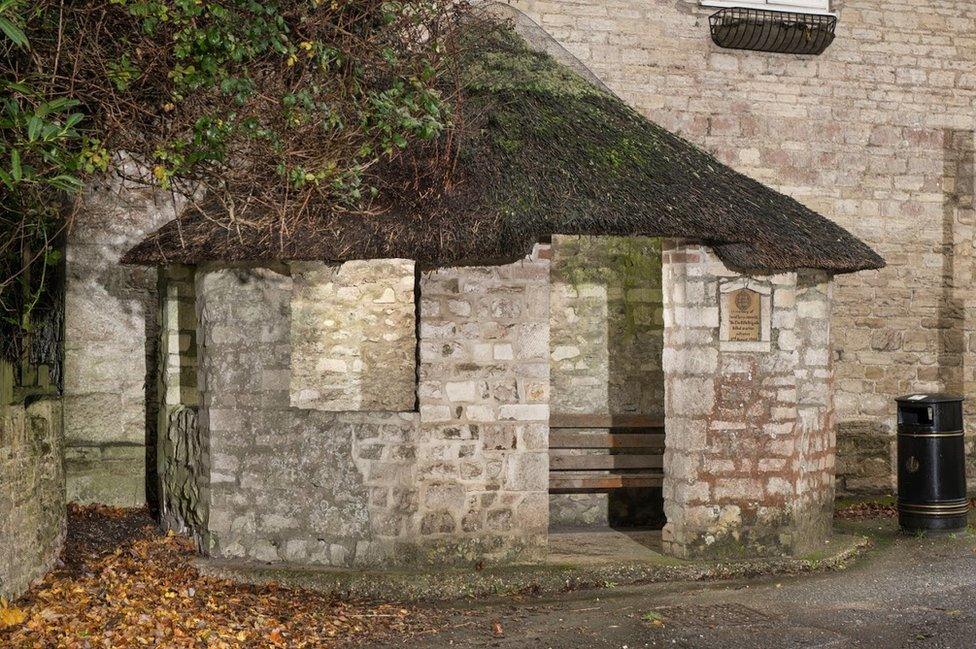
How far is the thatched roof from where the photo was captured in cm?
714

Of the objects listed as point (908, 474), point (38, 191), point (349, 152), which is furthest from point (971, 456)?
point (38, 191)

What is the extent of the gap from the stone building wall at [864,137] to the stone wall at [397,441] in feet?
13.5

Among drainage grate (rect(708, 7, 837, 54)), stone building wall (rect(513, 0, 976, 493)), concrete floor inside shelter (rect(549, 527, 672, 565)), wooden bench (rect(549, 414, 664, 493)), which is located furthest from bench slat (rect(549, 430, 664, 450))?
drainage grate (rect(708, 7, 837, 54))

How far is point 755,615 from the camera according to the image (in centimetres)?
654

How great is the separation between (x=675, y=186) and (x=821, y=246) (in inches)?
47.1

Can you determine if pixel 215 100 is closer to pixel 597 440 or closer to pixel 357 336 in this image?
pixel 357 336

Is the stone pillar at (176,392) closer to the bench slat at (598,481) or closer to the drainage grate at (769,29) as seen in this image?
the bench slat at (598,481)

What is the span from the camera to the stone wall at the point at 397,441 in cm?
732

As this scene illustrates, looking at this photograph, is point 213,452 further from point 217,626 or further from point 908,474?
point 908,474

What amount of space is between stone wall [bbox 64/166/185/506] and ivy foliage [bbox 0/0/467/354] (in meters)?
2.14

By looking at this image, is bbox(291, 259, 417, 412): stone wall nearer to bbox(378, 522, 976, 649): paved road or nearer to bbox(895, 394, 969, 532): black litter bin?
bbox(378, 522, 976, 649): paved road

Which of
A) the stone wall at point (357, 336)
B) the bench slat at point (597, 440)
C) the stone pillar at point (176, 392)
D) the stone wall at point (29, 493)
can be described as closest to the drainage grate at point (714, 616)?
the bench slat at point (597, 440)

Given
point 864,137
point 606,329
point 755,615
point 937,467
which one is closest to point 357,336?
point 606,329

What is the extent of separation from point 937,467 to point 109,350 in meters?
7.32
